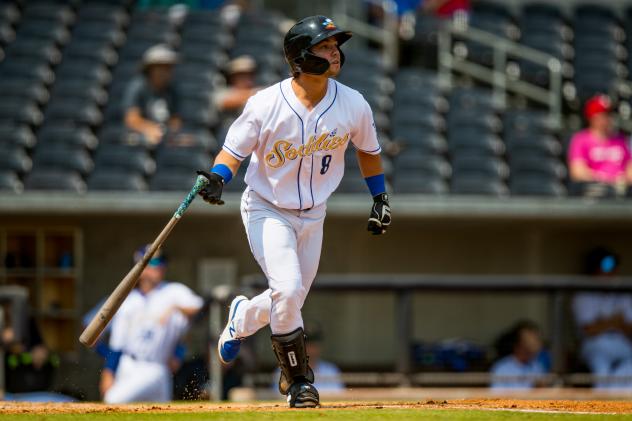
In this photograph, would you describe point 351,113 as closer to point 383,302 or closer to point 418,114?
point 383,302

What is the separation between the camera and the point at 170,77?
35.4 feet

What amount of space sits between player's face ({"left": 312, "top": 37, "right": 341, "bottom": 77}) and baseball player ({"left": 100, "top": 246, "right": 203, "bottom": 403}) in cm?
364

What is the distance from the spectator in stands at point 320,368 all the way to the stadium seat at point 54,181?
7.05ft

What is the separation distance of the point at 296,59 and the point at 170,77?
214 inches

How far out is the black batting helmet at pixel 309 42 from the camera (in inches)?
215

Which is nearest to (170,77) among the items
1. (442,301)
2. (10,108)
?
(10,108)

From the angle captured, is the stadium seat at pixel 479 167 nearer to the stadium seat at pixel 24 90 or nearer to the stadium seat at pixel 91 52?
the stadium seat at pixel 91 52

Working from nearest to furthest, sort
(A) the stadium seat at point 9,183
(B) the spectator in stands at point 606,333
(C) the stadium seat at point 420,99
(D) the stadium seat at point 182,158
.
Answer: (B) the spectator in stands at point 606,333, (A) the stadium seat at point 9,183, (D) the stadium seat at point 182,158, (C) the stadium seat at point 420,99

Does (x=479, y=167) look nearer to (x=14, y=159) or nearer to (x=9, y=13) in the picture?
(x=14, y=159)

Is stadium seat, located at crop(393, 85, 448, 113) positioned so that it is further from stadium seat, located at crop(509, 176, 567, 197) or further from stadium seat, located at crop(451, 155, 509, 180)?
stadium seat, located at crop(509, 176, 567, 197)

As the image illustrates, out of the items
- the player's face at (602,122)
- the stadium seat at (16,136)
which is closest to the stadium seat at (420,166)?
the player's face at (602,122)

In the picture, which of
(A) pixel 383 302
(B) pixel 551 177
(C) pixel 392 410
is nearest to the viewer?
(C) pixel 392 410

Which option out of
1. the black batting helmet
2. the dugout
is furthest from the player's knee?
the dugout

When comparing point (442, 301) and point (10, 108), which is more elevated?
point (10, 108)
